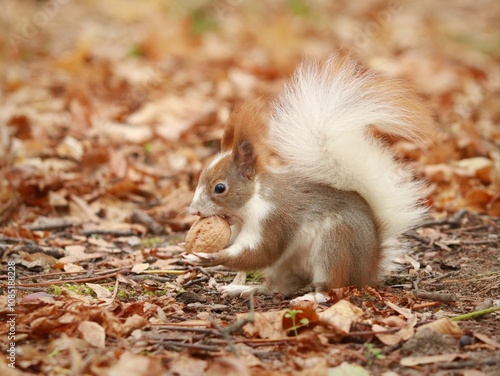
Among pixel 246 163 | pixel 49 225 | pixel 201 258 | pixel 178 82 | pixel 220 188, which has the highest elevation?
pixel 178 82

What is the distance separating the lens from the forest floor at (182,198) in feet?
7.53

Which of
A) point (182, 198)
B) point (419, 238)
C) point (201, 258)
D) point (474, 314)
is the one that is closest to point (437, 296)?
point (474, 314)

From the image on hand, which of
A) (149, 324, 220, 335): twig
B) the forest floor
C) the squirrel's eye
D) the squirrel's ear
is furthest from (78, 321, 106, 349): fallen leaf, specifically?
the squirrel's ear

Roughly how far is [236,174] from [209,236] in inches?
11.4

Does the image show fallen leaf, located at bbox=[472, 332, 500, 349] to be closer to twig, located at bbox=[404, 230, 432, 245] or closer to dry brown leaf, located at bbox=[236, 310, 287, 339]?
dry brown leaf, located at bbox=[236, 310, 287, 339]

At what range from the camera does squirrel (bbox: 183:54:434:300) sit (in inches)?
115

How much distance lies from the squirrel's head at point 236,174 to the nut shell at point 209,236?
4 centimetres

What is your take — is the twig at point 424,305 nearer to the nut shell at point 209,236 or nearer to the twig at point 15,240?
the nut shell at point 209,236

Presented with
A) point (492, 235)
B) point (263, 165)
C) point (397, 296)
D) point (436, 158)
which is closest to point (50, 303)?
point (263, 165)

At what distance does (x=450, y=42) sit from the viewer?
9.16 m

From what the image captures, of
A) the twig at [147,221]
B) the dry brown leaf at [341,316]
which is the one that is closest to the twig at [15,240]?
the twig at [147,221]

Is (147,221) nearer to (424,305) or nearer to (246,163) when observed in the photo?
(246,163)

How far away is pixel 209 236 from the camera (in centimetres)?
294

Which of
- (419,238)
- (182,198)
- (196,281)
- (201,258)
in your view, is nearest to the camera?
(201,258)
